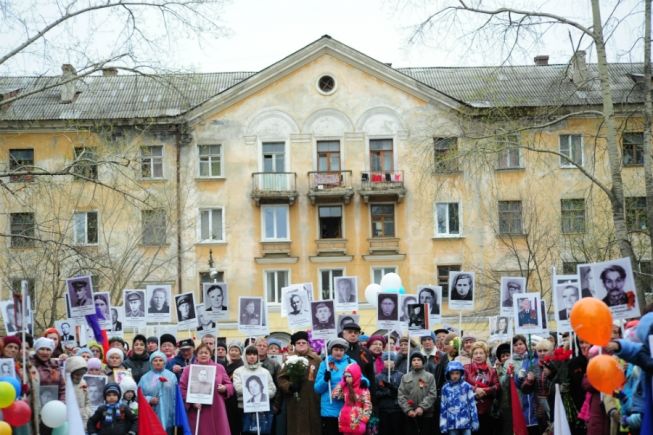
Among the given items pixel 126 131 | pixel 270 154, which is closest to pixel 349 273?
pixel 270 154

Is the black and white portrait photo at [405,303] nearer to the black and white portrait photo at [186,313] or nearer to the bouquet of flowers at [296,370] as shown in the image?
the bouquet of flowers at [296,370]

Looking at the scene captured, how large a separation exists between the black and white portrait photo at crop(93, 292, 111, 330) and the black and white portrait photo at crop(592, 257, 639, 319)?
32.2ft

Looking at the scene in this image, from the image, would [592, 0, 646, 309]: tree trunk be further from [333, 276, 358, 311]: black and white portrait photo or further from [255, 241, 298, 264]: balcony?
[255, 241, 298, 264]: balcony

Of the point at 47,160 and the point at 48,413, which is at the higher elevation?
the point at 47,160

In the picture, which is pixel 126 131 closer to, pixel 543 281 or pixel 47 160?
pixel 47 160

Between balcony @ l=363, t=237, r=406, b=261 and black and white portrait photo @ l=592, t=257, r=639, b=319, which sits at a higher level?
balcony @ l=363, t=237, r=406, b=261

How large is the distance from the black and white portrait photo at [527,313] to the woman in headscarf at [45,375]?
7241mm

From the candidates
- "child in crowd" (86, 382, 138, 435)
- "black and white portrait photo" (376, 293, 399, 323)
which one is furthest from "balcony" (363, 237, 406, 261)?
"child in crowd" (86, 382, 138, 435)

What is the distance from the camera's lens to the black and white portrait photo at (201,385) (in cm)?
1666

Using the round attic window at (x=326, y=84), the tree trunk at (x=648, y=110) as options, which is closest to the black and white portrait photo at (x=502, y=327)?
the tree trunk at (x=648, y=110)

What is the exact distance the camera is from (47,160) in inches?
1852

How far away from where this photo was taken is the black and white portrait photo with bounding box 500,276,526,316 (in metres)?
20.3

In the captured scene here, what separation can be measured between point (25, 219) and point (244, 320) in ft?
82.0

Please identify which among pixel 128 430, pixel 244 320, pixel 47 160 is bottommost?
pixel 128 430
